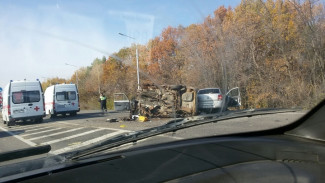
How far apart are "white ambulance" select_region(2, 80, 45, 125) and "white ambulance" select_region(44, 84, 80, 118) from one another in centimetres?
354

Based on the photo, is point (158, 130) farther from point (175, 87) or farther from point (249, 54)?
point (249, 54)

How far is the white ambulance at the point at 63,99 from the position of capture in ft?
70.7

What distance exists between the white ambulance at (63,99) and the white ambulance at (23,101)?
3.54 m

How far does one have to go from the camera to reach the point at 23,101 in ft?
57.4

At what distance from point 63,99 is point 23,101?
435 centimetres

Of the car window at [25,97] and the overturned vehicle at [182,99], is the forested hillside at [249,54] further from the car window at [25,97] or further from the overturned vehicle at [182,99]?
the car window at [25,97]

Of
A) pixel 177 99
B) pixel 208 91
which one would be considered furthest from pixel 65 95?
pixel 208 91

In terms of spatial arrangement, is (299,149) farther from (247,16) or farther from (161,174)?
(247,16)

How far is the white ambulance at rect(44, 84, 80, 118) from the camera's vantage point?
21553 millimetres

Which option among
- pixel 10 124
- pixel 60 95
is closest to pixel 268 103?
pixel 10 124

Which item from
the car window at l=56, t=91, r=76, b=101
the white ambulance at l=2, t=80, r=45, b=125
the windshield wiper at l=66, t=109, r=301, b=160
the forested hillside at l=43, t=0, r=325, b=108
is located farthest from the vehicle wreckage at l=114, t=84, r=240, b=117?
the car window at l=56, t=91, r=76, b=101

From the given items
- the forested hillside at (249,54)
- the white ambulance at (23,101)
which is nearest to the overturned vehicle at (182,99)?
the forested hillside at (249,54)

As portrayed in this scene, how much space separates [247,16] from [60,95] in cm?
1818

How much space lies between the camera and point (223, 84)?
4094 millimetres
